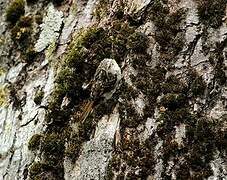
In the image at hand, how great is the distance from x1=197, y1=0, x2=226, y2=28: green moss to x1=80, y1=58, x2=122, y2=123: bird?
2.35m

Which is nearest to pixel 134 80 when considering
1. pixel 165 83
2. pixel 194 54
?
pixel 165 83

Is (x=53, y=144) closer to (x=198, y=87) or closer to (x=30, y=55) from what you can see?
(x=198, y=87)

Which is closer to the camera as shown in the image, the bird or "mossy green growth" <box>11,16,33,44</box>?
the bird

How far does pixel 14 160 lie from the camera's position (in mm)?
12117

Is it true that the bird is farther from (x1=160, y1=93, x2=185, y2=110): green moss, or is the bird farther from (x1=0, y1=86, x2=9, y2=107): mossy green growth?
(x1=0, y1=86, x2=9, y2=107): mossy green growth

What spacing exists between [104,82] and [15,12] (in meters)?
5.85

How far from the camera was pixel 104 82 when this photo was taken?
1097 centimetres

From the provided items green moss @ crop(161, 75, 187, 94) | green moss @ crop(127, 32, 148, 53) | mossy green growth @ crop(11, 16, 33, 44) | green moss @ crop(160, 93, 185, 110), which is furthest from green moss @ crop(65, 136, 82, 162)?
mossy green growth @ crop(11, 16, 33, 44)

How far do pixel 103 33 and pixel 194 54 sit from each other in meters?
2.72

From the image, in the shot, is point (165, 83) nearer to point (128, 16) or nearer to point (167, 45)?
point (167, 45)

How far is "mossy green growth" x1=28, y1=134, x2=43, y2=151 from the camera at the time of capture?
11711 mm

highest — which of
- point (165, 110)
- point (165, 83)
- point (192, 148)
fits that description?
point (165, 83)

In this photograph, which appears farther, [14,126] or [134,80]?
[14,126]

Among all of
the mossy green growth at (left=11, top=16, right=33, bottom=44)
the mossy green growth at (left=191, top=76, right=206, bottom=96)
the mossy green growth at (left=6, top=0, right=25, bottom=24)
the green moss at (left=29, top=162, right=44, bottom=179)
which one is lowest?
the green moss at (left=29, top=162, right=44, bottom=179)
